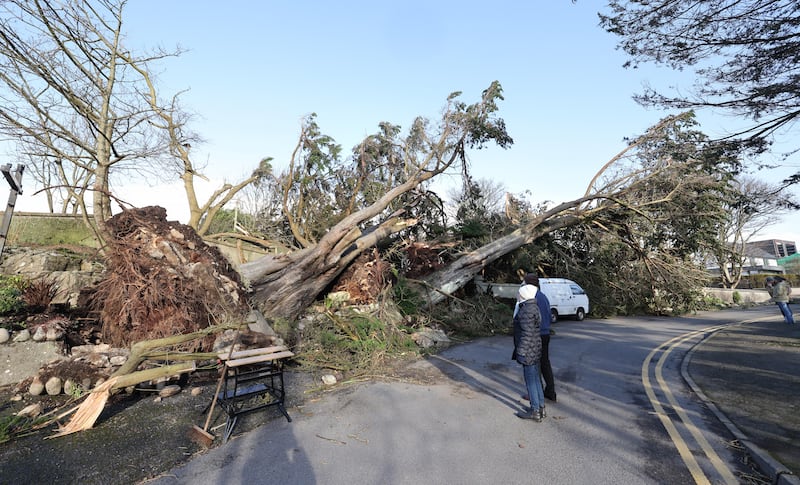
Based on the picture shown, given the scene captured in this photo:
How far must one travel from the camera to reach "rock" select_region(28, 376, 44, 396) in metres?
5.78

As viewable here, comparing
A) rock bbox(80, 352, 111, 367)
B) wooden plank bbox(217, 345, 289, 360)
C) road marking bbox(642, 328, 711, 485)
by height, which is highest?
wooden plank bbox(217, 345, 289, 360)

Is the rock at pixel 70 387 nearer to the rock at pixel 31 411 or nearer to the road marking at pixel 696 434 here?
the rock at pixel 31 411

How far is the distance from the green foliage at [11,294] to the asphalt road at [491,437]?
5.31 metres

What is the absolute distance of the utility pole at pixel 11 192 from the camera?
203 inches

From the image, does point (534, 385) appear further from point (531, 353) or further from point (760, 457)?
point (760, 457)

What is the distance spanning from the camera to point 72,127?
15.0m

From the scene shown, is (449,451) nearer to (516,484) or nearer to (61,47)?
(516,484)

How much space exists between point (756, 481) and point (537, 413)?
82.2 inches

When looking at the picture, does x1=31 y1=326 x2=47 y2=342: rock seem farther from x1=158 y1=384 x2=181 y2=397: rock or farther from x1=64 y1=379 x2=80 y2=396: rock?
x1=158 y1=384 x2=181 y2=397: rock

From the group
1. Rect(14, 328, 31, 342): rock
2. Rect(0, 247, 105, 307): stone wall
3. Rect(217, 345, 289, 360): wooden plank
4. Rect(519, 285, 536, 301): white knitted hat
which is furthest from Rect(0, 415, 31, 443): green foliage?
Rect(519, 285, 536, 301): white knitted hat

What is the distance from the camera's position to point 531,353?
5.11 m

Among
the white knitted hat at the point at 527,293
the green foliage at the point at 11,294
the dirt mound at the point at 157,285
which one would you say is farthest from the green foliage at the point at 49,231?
the white knitted hat at the point at 527,293

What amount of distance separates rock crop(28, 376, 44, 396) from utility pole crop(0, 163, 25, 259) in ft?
6.53

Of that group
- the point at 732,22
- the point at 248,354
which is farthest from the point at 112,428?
the point at 732,22
